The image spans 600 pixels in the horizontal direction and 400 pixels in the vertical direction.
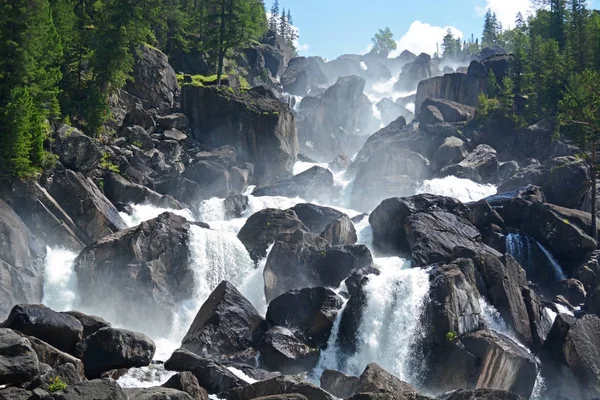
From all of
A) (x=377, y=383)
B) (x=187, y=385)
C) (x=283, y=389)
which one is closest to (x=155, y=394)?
(x=187, y=385)

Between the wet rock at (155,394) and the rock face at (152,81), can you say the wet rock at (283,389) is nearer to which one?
the wet rock at (155,394)

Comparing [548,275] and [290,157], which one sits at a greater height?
[290,157]

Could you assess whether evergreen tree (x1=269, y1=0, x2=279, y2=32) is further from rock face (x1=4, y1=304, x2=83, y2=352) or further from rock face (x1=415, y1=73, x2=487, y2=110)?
rock face (x1=4, y1=304, x2=83, y2=352)

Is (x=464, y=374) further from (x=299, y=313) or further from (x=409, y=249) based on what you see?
(x=409, y=249)

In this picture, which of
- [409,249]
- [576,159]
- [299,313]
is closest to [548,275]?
[409,249]

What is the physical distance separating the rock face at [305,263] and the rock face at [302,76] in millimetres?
80694

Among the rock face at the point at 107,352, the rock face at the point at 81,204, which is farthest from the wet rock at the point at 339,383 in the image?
the rock face at the point at 81,204

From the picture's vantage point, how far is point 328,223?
4969 cm

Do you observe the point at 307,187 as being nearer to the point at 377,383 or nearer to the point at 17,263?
the point at 17,263

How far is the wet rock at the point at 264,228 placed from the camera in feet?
151

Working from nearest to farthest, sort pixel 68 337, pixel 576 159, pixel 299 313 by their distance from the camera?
pixel 68 337, pixel 299 313, pixel 576 159

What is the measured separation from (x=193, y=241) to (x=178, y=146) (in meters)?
20.4

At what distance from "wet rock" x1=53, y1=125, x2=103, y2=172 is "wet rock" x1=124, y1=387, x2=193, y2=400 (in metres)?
28.5

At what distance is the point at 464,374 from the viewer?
32.7 metres
